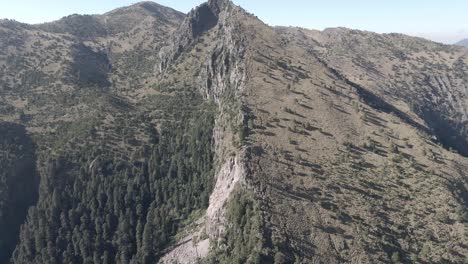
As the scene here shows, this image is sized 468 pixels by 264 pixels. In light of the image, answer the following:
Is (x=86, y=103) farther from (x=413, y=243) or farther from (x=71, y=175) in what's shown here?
(x=413, y=243)

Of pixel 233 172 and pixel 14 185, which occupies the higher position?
pixel 233 172

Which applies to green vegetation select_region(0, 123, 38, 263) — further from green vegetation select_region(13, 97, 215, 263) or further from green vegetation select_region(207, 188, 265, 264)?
green vegetation select_region(207, 188, 265, 264)

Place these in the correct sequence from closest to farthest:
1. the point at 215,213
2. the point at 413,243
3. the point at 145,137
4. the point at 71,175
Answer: the point at 413,243 < the point at 215,213 < the point at 71,175 < the point at 145,137

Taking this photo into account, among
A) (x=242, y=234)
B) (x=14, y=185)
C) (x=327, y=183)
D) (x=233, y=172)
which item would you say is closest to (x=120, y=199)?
(x=14, y=185)

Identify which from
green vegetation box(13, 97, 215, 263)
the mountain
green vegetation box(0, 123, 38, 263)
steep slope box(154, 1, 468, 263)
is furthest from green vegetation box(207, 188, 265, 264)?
green vegetation box(0, 123, 38, 263)

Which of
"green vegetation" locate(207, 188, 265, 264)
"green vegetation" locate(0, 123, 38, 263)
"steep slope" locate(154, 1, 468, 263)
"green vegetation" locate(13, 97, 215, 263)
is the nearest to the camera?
"green vegetation" locate(207, 188, 265, 264)

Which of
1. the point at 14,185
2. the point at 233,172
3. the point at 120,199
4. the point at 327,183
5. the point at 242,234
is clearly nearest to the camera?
the point at 242,234

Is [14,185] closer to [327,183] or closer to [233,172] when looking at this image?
[233,172]

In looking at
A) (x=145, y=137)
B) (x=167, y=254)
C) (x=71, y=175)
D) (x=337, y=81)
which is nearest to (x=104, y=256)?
(x=167, y=254)

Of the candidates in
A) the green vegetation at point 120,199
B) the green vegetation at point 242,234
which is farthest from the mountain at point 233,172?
the green vegetation at point 120,199
